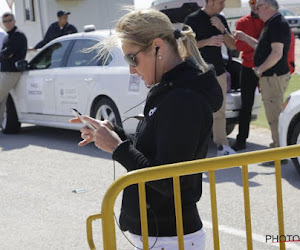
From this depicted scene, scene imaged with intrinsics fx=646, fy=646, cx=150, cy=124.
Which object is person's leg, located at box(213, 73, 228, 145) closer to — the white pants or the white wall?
the white pants

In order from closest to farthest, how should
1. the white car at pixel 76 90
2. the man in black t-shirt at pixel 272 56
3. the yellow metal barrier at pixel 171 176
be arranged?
the yellow metal barrier at pixel 171 176, the man in black t-shirt at pixel 272 56, the white car at pixel 76 90

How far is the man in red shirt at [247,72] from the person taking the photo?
8203mm

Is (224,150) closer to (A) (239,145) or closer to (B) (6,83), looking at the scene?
(A) (239,145)

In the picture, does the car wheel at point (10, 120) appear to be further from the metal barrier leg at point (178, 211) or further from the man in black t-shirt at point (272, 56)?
the metal barrier leg at point (178, 211)

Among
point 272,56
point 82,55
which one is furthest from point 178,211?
point 82,55

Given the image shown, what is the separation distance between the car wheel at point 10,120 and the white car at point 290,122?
5063mm

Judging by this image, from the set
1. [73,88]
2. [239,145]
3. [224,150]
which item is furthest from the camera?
[73,88]

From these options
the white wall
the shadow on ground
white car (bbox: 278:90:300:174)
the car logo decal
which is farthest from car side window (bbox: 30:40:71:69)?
the white wall

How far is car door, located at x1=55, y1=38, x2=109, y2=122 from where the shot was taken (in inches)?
358

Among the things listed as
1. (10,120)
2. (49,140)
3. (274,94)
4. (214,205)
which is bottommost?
(49,140)

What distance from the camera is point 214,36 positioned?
7.80m

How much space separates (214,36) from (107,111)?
195 centimetres

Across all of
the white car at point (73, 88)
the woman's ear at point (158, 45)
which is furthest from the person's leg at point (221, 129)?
the woman's ear at point (158, 45)

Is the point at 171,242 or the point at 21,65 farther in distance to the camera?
the point at 21,65
